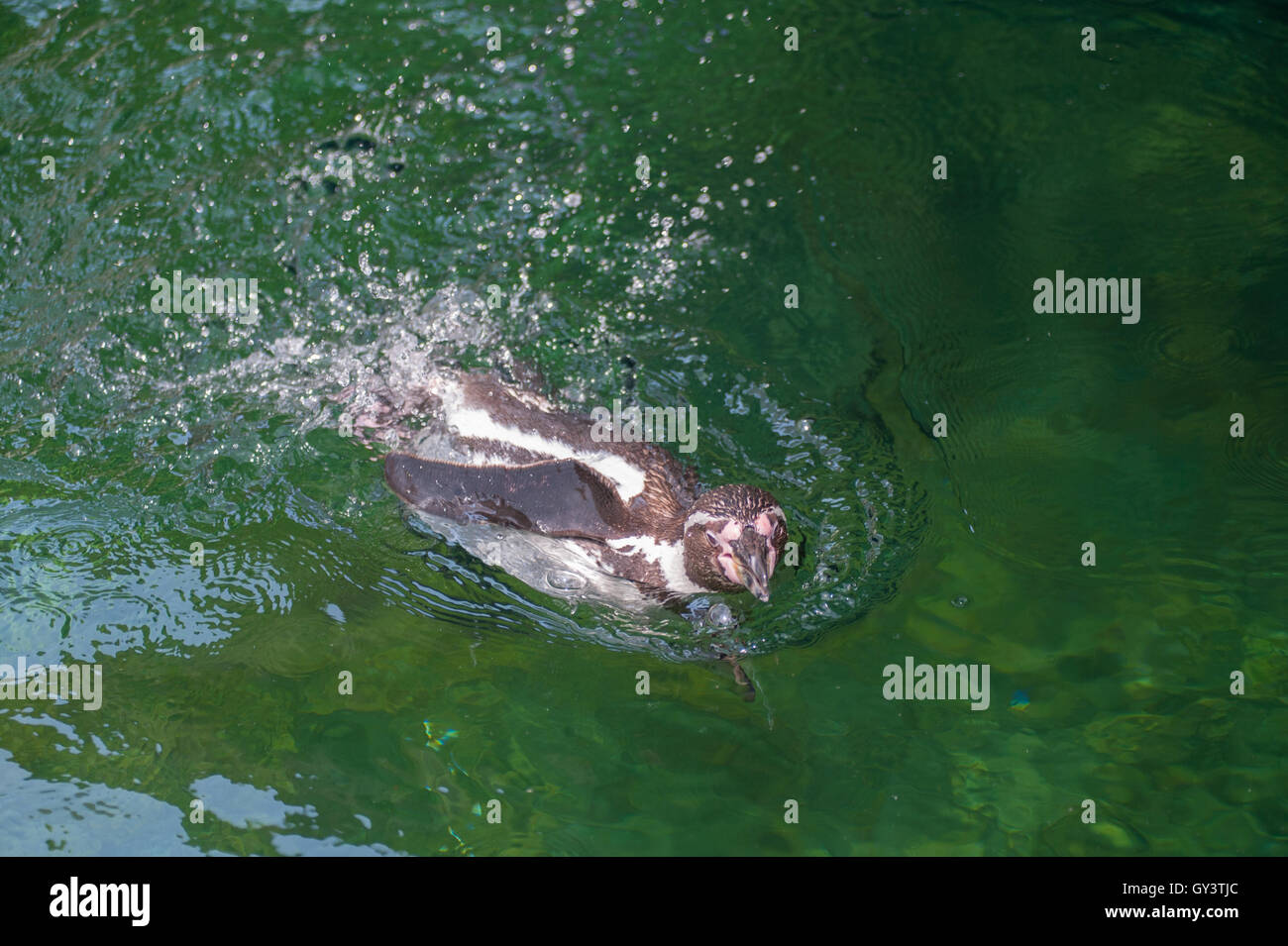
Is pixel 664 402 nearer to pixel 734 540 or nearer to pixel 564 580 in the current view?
pixel 564 580

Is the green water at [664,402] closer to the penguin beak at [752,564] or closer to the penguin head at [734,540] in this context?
the penguin head at [734,540]

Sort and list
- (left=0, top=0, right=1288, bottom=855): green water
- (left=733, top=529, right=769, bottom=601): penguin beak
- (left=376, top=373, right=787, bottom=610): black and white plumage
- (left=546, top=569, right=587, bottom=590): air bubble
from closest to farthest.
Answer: (left=733, top=529, right=769, bottom=601): penguin beak < (left=376, top=373, right=787, bottom=610): black and white plumage < (left=0, top=0, right=1288, bottom=855): green water < (left=546, top=569, right=587, bottom=590): air bubble

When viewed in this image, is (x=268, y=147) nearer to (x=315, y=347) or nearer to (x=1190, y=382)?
(x=315, y=347)

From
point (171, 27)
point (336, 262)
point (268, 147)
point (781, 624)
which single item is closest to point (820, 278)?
point (781, 624)

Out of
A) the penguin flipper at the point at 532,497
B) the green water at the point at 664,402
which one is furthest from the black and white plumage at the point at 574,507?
the green water at the point at 664,402

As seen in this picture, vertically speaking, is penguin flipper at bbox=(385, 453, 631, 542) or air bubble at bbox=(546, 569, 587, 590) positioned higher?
penguin flipper at bbox=(385, 453, 631, 542)

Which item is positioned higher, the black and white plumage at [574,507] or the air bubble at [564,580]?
the black and white plumage at [574,507]

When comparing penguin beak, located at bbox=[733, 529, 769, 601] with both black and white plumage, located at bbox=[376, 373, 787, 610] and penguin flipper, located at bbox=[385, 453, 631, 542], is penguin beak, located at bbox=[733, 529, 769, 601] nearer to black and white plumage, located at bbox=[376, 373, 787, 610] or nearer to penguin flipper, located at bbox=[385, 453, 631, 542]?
black and white plumage, located at bbox=[376, 373, 787, 610]

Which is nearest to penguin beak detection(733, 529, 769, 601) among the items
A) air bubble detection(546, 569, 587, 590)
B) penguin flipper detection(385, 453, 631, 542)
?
penguin flipper detection(385, 453, 631, 542)
